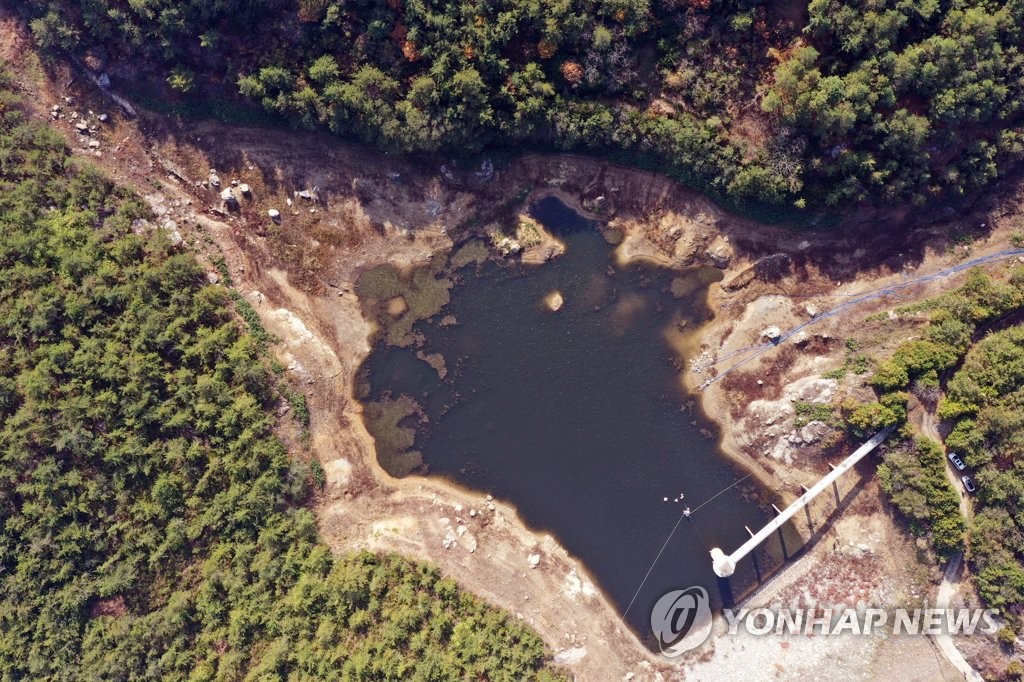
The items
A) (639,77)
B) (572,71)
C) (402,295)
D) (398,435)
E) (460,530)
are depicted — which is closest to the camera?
(572,71)

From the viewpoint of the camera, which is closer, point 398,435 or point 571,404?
point 571,404

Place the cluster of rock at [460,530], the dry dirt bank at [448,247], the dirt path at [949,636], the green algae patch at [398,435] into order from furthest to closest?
the green algae patch at [398,435]
the cluster of rock at [460,530]
the dry dirt bank at [448,247]
the dirt path at [949,636]

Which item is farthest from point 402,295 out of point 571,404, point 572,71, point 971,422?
point 971,422

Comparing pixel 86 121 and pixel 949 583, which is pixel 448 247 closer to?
pixel 86 121

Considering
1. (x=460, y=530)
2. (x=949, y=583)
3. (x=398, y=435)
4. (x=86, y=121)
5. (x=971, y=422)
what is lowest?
(x=460, y=530)

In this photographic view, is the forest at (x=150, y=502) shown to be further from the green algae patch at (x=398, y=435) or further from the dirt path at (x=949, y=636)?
the dirt path at (x=949, y=636)

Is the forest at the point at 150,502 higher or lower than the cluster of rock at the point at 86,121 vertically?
lower

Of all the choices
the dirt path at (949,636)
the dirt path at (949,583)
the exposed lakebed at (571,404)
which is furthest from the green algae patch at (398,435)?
the dirt path at (949,636)

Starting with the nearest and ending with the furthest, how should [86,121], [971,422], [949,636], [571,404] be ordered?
[971,422] → [949,636] → [86,121] → [571,404]
